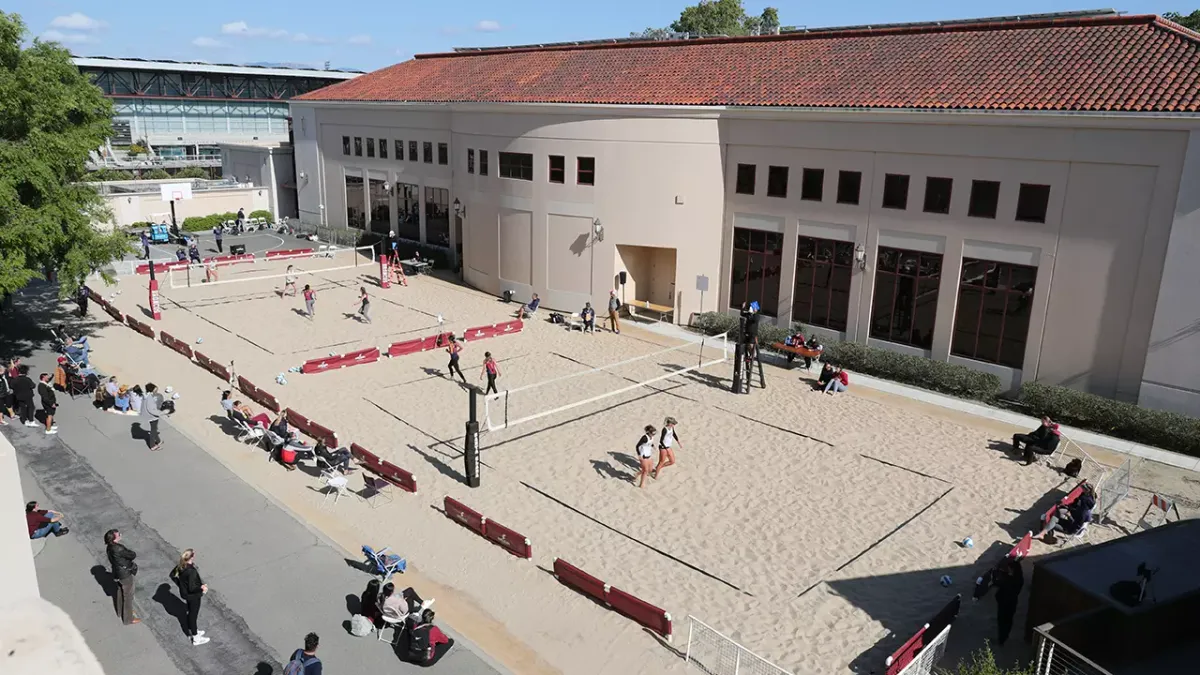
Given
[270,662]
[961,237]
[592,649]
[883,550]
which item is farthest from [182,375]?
[961,237]

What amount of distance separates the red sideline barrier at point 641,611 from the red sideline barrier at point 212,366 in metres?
15.6

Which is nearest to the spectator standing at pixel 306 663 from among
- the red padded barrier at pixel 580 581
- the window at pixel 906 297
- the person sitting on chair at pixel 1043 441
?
the red padded barrier at pixel 580 581

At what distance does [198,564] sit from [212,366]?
11.7m

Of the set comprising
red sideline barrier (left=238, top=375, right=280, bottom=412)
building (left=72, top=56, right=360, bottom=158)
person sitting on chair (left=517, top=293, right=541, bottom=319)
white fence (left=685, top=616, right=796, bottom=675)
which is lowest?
white fence (left=685, top=616, right=796, bottom=675)

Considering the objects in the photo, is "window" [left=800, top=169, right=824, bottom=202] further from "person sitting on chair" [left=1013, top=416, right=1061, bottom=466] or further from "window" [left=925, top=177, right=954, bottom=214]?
"person sitting on chair" [left=1013, top=416, right=1061, bottom=466]

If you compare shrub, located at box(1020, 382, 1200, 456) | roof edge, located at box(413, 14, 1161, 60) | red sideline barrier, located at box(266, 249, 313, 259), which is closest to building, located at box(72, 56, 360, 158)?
red sideline barrier, located at box(266, 249, 313, 259)

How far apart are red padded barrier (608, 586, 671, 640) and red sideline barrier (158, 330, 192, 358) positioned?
18415mm

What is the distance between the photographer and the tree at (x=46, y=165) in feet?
68.6

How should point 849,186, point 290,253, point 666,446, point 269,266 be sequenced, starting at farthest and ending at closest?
point 290,253
point 269,266
point 849,186
point 666,446

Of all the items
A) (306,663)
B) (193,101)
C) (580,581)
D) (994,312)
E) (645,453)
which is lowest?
(580,581)

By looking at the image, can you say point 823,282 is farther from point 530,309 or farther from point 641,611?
point 641,611

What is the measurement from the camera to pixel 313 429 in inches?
779

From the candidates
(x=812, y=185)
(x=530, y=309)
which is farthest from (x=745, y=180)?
(x=530, y=309)

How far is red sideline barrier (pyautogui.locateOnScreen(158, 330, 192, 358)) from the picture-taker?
26.2 m
